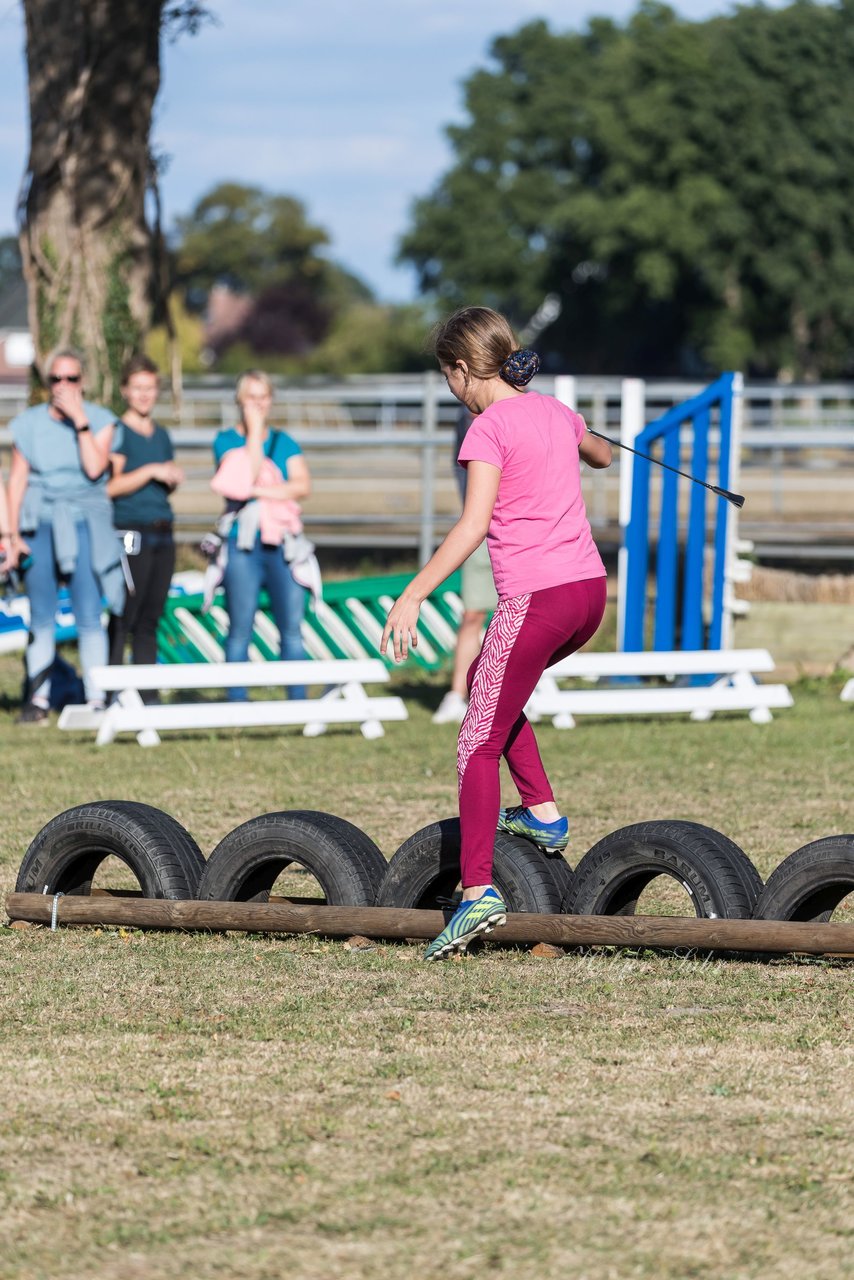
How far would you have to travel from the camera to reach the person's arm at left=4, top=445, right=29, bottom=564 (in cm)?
984

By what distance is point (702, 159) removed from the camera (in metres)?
60.9

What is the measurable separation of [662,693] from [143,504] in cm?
306

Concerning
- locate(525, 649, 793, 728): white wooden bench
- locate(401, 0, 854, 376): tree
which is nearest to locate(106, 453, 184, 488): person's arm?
locate(525, 649, 793, 728): white wooden bench

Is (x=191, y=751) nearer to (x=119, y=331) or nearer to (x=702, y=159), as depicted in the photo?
(x=119, y=331)

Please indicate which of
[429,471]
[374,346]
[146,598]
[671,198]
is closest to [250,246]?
[374,346]

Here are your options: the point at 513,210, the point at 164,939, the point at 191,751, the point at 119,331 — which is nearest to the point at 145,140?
the point at 119,331

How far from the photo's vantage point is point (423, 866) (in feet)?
17.3

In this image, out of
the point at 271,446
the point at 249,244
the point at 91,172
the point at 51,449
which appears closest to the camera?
the point at 51,449

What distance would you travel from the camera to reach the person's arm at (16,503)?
984 centimetres

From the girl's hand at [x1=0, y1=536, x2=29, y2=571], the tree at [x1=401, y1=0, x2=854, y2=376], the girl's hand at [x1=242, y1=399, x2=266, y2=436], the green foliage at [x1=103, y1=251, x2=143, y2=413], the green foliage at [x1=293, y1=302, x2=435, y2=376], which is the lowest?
the girl's hand at [x1=0, y1=536, x2=29, y2=571]

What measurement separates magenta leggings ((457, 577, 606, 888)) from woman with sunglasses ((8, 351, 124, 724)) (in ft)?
16.6

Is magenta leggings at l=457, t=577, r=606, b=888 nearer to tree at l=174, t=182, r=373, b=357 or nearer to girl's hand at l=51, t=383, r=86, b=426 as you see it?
girl's hand at l=51, t=383, r=86, b=426

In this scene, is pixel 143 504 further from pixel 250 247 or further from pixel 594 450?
pixel 250 247

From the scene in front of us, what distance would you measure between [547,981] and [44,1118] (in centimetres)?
153
